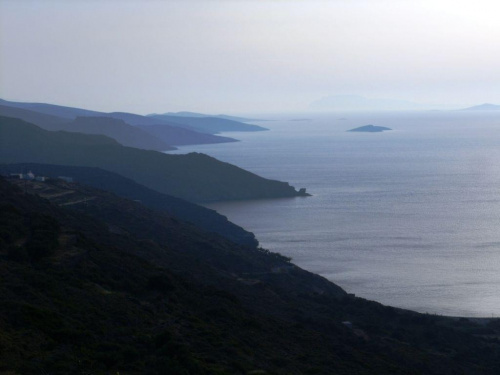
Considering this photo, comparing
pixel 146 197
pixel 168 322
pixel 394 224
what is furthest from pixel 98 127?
pixel 168 322

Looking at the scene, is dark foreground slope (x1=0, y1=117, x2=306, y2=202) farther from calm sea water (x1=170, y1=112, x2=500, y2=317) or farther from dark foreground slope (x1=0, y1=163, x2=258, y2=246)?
dark foreground slope (x1=0, y1=163, x2=258, y2=246)

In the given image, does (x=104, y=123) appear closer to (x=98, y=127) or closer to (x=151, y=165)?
(x=98, y=127)

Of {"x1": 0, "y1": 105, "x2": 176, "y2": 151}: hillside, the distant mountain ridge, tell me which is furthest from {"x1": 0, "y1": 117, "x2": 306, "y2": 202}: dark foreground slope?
{"x1": 0, "y1": 105, "x2": 176, "y2": 151}: hillside

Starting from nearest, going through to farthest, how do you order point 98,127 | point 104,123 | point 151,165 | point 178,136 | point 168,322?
point 168,322 → point 151,165 → point 98,127 → point 104,123 → point 178,136

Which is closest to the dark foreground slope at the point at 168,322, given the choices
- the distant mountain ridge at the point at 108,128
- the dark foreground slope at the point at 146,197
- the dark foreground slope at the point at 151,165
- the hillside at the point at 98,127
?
the dark foreground slope at the point at 146,197

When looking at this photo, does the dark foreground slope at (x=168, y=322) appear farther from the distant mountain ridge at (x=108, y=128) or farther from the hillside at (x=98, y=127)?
the distant mountain ridge at (x=108, y=128)

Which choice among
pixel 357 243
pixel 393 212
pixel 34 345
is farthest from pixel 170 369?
pixel 393 212

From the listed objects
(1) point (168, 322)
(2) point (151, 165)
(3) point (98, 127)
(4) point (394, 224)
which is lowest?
(1) point (168, 322)
